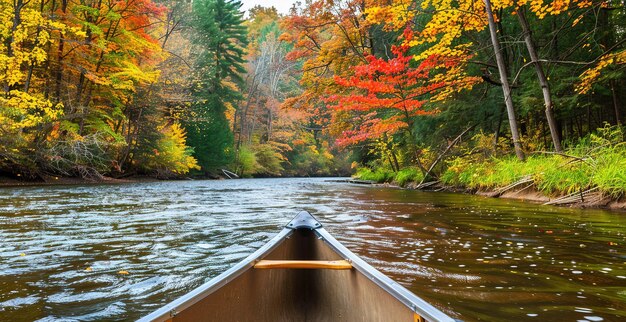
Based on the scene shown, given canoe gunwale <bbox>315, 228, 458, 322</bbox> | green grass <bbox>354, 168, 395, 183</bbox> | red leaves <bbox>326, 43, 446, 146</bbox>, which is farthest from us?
green grass <bbox>354, 168, 395, 183</bbox>

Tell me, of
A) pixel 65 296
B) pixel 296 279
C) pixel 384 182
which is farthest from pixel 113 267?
pixel 384 182

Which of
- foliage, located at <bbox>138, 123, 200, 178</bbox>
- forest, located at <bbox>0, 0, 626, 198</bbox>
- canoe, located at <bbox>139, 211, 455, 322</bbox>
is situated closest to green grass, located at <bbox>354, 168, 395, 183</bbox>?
forest, located at <bbox>0, 0, 626, 198</bbox>

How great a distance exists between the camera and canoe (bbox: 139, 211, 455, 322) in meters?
1.39

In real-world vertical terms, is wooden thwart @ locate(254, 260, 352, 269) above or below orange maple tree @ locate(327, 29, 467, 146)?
below

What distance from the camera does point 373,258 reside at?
346 cm

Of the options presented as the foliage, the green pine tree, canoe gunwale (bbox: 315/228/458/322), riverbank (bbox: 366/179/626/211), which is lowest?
riverbank (bbox: 366/179/626/211)

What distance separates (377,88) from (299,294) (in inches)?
401

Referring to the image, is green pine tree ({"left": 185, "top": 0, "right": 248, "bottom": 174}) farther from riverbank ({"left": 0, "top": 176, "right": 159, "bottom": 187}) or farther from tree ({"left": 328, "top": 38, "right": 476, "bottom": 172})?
tree ({"left": 328, "top": 38, "right": 476, "bottom": 172})

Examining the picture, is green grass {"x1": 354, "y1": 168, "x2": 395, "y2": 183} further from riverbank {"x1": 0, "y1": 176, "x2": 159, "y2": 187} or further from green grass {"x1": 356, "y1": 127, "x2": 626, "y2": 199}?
riverbank {"x1": 0, "y1": 176, "x2": 159, "y2": 187}

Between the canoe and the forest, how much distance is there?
19.4 ft

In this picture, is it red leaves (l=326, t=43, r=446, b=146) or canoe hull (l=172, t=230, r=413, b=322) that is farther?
red leaves (l=326, t=43, r=446, b=146)

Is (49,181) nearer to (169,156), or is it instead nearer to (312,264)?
(169,156)

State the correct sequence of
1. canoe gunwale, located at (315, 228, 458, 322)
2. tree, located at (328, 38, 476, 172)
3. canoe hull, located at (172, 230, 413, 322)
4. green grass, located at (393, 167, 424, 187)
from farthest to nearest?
1. green grass, located at (393, 167, 424, 187)
2. tree, located at (328, 38, 476, 172)
3. canoe hull, located at (172, 230, 413, 322)
4. canoe gunwale, located at (315, 228, 458, 322)

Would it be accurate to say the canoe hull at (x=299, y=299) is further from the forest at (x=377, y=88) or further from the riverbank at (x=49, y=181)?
the riverbank at (x=49, y=181)
